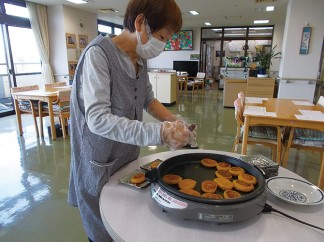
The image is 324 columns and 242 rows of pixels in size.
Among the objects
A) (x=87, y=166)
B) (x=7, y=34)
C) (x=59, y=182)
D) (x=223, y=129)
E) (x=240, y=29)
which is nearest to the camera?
(x=87, y=166)

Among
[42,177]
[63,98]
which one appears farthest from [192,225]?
[63,98]

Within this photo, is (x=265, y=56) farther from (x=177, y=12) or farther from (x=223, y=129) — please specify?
(x=177, y=12)

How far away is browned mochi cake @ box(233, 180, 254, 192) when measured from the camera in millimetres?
697

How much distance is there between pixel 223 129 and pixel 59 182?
2753 millimetres

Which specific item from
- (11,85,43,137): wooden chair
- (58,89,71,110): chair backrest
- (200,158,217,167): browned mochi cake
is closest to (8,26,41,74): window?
(11,85,43,137): wooden chair

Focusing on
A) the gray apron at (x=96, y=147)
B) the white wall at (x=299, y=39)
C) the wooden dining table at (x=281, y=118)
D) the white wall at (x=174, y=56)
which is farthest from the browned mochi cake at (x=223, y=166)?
the white wall at (x=174, y=56)

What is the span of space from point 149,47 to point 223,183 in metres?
0.55

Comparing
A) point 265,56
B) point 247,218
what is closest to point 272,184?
point 247,218

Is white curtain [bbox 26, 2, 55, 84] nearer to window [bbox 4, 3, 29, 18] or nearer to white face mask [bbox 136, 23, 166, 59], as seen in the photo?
window [bbox 4, 3, 29, 18]

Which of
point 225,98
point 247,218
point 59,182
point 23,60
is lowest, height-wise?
point 59,182

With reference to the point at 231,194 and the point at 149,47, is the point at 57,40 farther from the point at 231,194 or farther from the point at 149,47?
the point at 231,194

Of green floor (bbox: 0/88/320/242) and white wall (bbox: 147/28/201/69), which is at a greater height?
white wall (bbox: 147/28/201/69)

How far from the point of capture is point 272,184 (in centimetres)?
82

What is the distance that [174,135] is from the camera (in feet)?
2.15
